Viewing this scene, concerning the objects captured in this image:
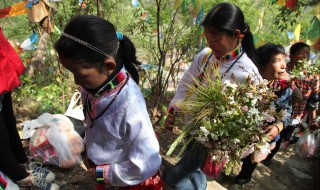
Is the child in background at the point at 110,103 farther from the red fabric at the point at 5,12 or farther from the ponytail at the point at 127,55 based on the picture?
the red fabric at the point at 5,12

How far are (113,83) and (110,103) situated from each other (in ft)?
0.34

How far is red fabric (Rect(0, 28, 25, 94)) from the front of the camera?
1919 millimetres

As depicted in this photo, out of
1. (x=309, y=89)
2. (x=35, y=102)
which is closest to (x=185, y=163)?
(x=309, y=89)

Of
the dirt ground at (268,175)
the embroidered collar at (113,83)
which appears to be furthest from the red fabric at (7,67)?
the dirt ground at (268,175)

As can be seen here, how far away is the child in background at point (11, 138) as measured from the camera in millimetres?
1967

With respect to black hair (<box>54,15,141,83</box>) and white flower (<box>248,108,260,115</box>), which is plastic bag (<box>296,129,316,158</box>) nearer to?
white flower (<box>248,108,260,115</box>)

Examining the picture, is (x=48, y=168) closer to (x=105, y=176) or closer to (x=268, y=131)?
(x=105, y=176)

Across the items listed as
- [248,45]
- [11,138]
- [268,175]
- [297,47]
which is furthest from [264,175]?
[11,138]

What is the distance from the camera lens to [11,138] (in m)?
2.33

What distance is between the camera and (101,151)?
151 centimetres

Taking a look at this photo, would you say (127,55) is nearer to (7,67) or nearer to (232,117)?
(232,117)

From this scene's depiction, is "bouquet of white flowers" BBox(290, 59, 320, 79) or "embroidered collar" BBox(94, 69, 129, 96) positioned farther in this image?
"bouquet of white flowers" BBox(290, 59, 320, 79)

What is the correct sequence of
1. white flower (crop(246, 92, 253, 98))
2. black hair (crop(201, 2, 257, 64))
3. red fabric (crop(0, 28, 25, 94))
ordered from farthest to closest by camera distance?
red fabric (crop(0, 28, 25, 94)) → black hair (crop(201, 2, 257, 64)) → white flower (crop(246, 92, 253, 98))

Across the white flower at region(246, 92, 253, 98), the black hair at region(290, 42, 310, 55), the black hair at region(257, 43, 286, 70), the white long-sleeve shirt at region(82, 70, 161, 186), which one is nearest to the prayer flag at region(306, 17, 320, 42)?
the black hair at region(290, 42, 310, 55)
